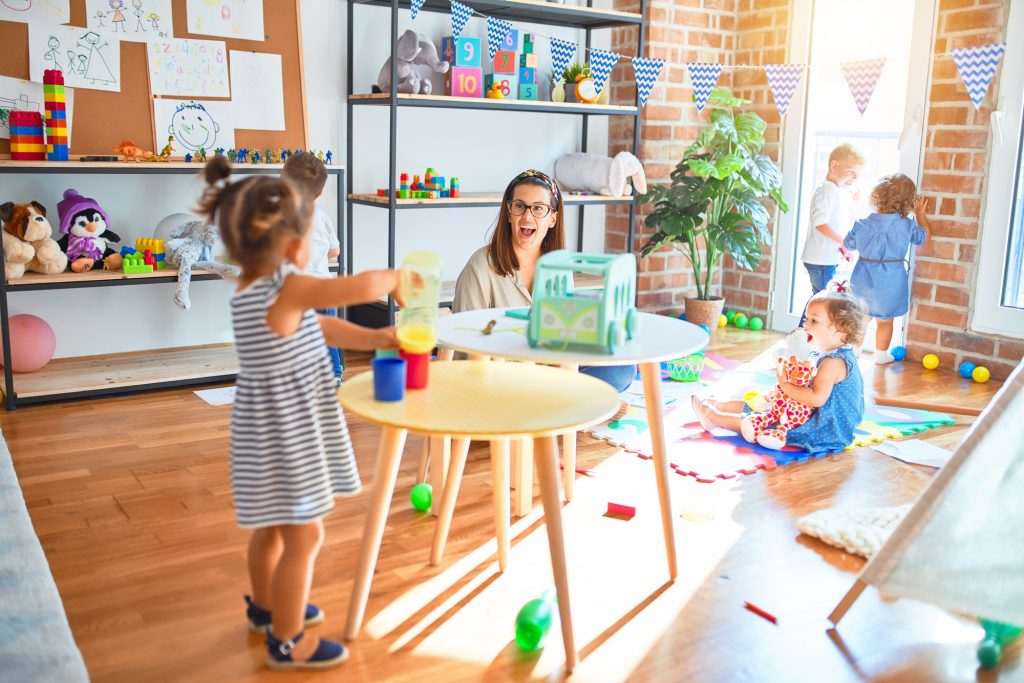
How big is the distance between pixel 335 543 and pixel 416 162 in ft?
8.35

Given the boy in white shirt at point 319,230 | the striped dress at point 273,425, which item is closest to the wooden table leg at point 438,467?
the striped dress at point 273,425

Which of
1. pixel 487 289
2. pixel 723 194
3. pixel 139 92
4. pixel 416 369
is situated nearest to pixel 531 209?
pixel 487 289

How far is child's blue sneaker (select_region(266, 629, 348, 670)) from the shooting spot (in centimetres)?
183

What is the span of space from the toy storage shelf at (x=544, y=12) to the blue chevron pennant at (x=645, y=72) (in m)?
0.23

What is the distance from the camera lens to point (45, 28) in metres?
3.62

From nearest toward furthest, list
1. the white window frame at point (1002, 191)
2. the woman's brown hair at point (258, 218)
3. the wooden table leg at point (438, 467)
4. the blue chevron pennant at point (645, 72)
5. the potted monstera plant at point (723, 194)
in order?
the woman's brown hair at point (258, 218)
the wooden table leg at point (438, 467)
the white window frame at point (1002, 191)
the blue chevron pennant at point (645, 72)
the potted monstera plant at point (723, 194)

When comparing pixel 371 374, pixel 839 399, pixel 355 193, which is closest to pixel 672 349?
pixel 371 374

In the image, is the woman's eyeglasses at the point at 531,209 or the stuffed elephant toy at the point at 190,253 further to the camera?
the stuffed elephant toy at the point at 190,253

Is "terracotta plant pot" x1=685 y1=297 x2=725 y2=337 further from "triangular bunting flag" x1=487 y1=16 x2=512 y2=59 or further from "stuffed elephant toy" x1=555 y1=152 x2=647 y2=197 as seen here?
"triangular bunting flag" x1=487 y1=16 x2=512 y2=59

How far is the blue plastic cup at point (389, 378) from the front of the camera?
177 cm

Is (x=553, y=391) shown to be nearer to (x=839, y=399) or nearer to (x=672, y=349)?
(x=672, y=349)

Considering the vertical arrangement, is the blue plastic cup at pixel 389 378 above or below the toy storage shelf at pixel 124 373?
above

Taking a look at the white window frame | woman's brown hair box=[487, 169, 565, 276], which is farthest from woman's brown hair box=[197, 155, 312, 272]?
the white window frame

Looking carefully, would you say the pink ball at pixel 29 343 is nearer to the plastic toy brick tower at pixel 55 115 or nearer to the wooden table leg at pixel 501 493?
the plastic toy brick tower at pixel 55 115
